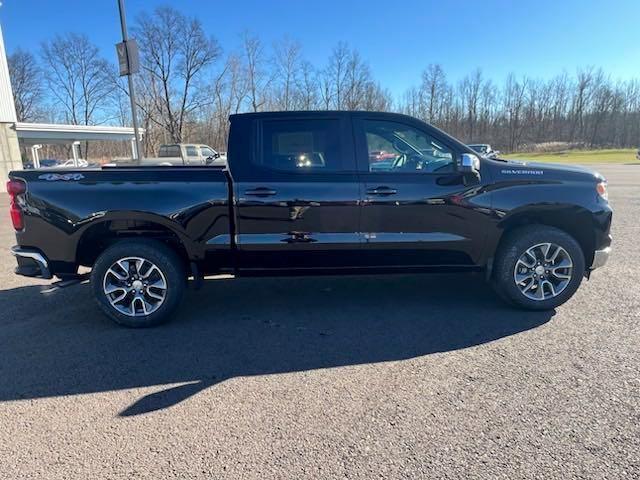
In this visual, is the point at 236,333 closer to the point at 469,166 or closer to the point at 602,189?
the point at 469,166

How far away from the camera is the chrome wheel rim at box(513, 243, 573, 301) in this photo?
4.14 meters

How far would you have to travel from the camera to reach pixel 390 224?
4012 millimetres

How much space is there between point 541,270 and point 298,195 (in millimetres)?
2581

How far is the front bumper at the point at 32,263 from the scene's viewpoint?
395 centimetres

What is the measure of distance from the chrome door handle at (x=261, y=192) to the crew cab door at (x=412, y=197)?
90 cm

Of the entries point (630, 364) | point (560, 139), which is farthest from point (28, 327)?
point (560, 139)

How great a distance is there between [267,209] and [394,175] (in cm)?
128

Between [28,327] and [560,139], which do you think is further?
[560,139]

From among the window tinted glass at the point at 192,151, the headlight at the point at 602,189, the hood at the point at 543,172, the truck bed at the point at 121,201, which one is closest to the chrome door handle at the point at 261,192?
the truck bed at the point at 121,201

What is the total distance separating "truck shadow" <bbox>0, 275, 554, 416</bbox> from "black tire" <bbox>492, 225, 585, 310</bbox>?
0.54ft

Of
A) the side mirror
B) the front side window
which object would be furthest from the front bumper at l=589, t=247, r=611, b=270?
the front side window

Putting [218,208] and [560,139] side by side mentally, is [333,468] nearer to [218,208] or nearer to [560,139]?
[218,208]

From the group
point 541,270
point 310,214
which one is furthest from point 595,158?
point 310,214

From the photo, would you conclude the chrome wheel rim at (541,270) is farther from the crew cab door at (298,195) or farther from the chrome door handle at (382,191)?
the crew cab door at (298,195)
